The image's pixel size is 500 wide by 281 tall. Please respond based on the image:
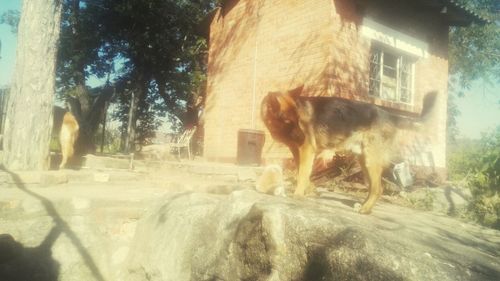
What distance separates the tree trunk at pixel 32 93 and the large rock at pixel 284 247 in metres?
2.66

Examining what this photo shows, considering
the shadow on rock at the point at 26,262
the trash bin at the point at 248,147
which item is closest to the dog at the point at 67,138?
the shadow on rock at the point at 26,262

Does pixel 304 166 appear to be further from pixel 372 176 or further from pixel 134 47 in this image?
pixel 134 47

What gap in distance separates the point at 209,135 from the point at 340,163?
555 cm

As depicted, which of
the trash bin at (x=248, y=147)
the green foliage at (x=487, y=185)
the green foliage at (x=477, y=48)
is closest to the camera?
the green foliage at (x=487, y=185)

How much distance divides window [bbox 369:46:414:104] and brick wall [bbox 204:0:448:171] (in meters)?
0.27

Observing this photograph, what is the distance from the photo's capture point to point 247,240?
260 cm

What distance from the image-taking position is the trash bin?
858cm

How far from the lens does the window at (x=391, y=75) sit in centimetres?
923

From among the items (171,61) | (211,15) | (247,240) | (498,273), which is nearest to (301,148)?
(247,240)

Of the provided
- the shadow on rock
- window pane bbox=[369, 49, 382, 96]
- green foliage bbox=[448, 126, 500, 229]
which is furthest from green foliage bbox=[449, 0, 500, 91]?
the shadow on rock

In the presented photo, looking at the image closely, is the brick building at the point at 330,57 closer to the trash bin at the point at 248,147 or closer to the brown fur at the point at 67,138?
the trash bin at the point at 248,147

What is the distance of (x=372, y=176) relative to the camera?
3.86 m

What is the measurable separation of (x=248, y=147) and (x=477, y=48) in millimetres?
14801

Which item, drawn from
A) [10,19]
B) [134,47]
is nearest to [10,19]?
[10,19]
